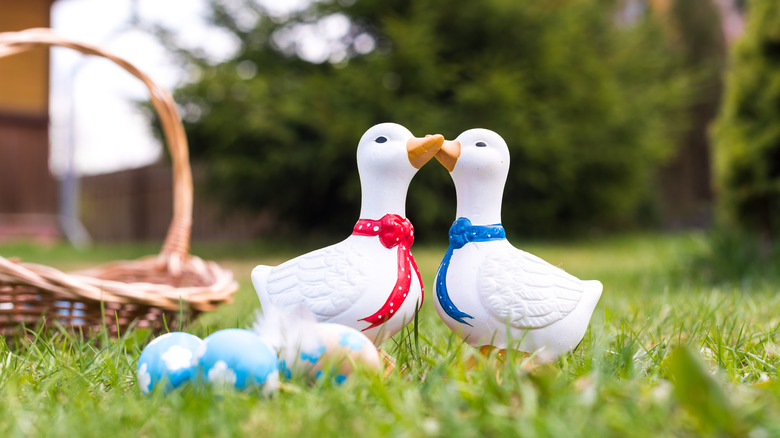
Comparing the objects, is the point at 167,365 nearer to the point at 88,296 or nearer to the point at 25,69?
the point at 88,296

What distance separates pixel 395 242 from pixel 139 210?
11.1 m

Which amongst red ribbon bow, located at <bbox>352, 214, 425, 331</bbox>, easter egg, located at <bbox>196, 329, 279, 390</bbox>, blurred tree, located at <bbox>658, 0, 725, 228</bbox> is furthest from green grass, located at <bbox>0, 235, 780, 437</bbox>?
blurred tree, located at <bbox>658, 0, 725, 228</bbox>

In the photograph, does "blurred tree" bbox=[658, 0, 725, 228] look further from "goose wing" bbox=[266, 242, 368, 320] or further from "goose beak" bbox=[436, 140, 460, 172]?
"goose wing" bbox=[266, 242, 368, 320]

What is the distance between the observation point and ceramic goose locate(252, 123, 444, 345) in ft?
3.77

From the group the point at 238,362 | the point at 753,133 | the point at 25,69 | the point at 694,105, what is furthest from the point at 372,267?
the point at 694,105

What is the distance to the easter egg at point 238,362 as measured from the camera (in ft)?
3.36

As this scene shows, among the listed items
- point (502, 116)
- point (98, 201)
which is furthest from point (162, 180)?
point (502, 116)

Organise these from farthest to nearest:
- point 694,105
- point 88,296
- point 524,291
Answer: point 694,105
point 88,296
point 524,291

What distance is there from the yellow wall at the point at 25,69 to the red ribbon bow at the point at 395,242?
26.1 ft

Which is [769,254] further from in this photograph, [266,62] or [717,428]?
[266,62]

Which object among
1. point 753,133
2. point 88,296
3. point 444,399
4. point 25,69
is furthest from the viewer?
point 25,69

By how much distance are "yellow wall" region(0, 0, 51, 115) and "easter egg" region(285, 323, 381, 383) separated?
26.4ft

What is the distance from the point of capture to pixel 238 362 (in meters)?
1.02

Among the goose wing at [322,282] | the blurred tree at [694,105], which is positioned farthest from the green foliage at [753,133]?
the blurred tree at [694,105]
